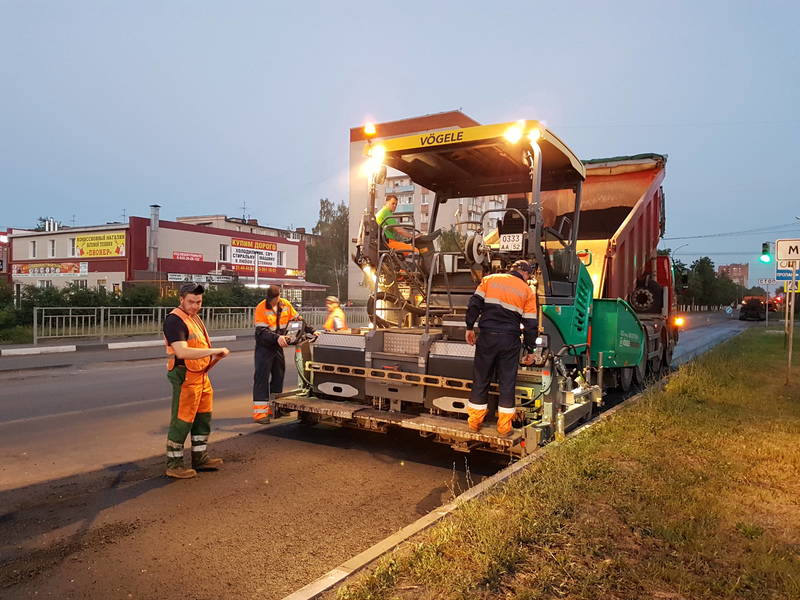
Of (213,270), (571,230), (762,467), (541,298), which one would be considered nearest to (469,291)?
(541,298)

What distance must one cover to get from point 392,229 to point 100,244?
4117 cm

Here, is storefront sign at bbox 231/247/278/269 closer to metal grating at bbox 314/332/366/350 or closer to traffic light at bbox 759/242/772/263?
traffic light at bbox 759/242/772/263

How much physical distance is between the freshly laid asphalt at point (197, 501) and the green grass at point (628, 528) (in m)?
0.74

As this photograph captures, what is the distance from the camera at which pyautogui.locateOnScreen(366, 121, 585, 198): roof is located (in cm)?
572

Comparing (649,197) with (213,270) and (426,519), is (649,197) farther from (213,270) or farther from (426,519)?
(213,270)

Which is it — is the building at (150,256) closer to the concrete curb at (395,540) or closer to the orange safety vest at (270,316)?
the orange safety vest at (270,316)

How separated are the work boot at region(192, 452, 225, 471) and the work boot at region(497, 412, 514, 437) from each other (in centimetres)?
249

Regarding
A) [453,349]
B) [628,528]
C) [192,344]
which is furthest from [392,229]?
[628,528]

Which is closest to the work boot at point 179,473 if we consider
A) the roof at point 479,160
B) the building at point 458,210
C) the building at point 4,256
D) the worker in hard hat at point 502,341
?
the worker in hard hat at point 502,341

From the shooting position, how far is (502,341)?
5.03m

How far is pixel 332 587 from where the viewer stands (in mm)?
2807

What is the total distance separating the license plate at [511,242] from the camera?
562 cm

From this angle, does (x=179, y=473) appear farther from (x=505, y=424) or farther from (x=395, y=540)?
(x=505, y=424)

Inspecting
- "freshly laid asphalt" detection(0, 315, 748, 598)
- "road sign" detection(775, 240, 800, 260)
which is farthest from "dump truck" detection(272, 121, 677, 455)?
"road sign" detection(775, 240, 800, 260)
